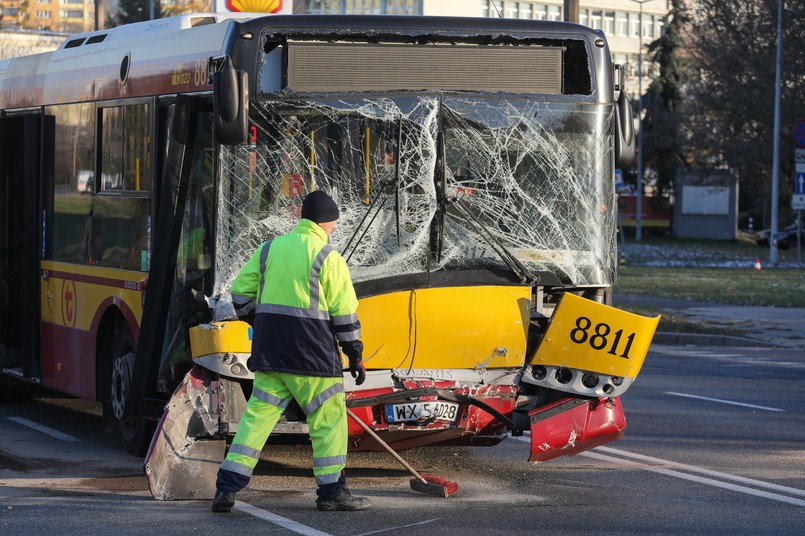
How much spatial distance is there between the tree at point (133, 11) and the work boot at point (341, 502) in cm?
3989

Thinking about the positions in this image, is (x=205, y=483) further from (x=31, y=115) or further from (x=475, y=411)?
(x=31, y=115)

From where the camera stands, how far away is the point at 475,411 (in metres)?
8.70

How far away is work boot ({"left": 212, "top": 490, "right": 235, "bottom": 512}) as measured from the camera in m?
7.81

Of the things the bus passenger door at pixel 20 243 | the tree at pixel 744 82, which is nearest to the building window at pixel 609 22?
the tree at pixel 744 82

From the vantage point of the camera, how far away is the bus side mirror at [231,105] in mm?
8141

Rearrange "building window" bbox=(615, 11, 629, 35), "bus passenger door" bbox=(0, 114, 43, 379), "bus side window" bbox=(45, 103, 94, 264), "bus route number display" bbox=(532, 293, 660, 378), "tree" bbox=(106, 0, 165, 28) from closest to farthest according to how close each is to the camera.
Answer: "bus route number display" bbox=(532, 293, 660, 378)
"bus side window" bbox=(45, 103, 94, 264)
"bus passenger door" bbox=(0, 114, 43, 379)
"tree" bbox=(106, 0, 165, 28)
"building window" bbox=(615, 11, 629, 35)

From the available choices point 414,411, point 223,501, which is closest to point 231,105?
point 414,411

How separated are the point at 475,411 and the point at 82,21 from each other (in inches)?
2206

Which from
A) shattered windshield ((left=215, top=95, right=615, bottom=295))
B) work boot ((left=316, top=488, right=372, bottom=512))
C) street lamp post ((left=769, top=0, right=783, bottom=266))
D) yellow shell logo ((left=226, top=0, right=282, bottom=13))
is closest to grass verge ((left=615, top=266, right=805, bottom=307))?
street lamp post ((left=769, top=0, right=783, bottom=266))

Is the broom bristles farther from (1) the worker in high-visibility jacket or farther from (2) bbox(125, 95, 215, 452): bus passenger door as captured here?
(2) bbox(125, 95, 215, 452): bus passenger door

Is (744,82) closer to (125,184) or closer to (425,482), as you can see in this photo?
(125,184)

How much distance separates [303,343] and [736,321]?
15939mm

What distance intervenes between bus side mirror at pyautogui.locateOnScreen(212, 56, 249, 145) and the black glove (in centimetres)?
141

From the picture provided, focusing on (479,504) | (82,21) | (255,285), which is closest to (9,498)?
(255,285)
